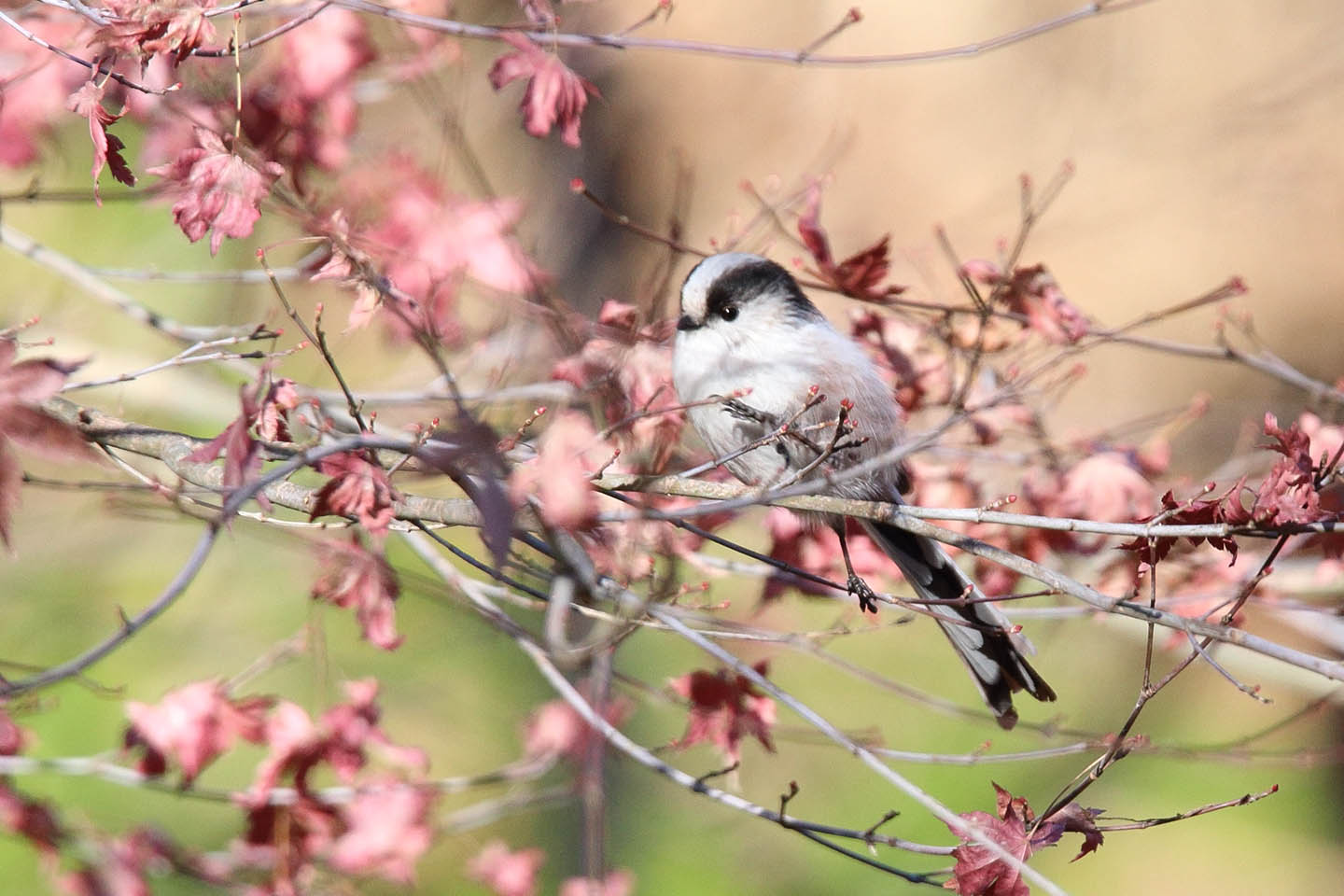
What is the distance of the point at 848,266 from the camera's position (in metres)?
2.62

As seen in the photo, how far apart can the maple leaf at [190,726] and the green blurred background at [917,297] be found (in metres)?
2.07

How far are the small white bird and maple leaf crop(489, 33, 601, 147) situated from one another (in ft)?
1.72

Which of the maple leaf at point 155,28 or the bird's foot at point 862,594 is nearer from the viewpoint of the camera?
the maple leaf at point 155,28

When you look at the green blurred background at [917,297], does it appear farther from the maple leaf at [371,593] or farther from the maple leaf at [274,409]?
the maple leaf at [274,409]

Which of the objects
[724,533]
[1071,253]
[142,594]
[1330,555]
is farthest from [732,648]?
[142,594]

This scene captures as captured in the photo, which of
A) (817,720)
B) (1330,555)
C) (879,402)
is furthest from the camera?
(879,402)

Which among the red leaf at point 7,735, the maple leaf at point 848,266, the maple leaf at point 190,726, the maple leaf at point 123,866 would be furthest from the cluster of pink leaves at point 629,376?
the maple leaf at point 123,866

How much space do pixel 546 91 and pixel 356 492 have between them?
0.98m

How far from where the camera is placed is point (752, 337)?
2.71 meters

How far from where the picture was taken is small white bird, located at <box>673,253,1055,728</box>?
262cm

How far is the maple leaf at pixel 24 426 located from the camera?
1479 mm

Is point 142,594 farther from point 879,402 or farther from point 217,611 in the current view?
point 879,402

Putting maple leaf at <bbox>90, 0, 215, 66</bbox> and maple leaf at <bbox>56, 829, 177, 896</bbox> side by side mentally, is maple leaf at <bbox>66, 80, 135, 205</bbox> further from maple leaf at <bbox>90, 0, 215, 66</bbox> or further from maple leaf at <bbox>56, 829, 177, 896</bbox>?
maple leaf at <bbox>56, 829, 177, 896</bbox>

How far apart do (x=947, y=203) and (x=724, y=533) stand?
2449 mm
